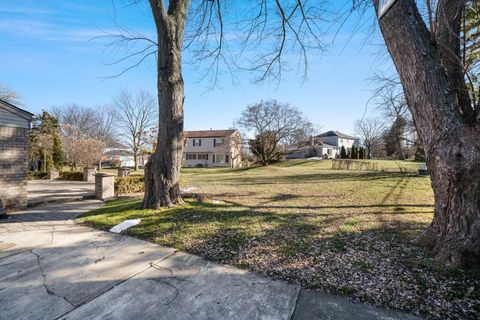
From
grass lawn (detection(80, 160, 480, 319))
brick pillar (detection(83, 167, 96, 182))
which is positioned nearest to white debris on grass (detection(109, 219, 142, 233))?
grass lawn (detection(80, 160, 480, 319))

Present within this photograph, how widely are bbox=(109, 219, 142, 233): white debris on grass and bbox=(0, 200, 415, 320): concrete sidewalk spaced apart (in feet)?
2.41

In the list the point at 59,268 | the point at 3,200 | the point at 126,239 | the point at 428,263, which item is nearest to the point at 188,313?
the point at 59,268

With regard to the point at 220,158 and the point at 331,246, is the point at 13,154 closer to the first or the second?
the point at 331,246

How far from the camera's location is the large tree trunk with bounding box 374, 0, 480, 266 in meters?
2.83

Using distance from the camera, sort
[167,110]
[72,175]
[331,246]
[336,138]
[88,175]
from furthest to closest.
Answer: [336,138]
[72,175]
[88,175]
[167,110]
[331,246]

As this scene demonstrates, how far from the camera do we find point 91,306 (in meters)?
2.36

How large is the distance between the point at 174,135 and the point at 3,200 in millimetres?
5478

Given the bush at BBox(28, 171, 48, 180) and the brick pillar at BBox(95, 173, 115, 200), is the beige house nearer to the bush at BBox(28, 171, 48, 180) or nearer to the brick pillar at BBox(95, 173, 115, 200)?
the bush at BBox(28, 171, 48, 180)

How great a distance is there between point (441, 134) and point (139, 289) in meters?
4.12

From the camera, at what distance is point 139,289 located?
8.75ft

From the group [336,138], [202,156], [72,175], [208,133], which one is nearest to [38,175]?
[72,175]

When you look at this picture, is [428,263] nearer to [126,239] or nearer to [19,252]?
[126,239]

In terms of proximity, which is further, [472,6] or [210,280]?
[472,6]

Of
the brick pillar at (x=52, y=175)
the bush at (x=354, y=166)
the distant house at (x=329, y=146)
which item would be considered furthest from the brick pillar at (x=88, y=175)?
the distant house at (x=329, y=146)
